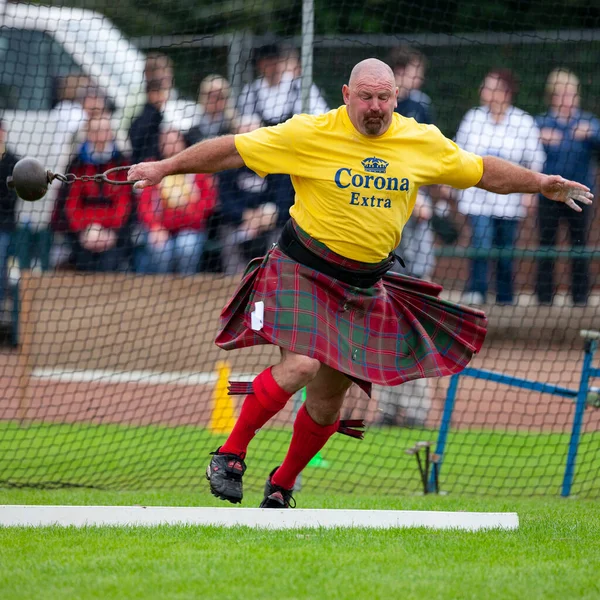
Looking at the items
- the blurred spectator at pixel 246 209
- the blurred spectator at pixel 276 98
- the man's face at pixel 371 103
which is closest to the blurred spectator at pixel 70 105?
the blurred spectator at pixel 246 209

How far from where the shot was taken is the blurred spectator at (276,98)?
289 inches

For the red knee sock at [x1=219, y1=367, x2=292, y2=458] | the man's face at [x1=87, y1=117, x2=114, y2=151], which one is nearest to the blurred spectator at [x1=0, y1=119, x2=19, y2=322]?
the man's face at [x1=87, y1=117, x2=114, y2=151]

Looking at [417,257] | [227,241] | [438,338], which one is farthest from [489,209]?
[438,338]

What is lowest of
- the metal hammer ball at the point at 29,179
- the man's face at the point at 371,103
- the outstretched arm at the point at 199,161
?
the metal hammer ball at the point at 29,179

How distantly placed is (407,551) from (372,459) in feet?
10.3

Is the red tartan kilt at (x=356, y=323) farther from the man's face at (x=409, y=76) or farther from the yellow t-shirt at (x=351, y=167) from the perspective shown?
the man's face at (x=409, y=76)

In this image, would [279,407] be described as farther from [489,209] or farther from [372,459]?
[489,209]

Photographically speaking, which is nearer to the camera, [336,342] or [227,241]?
[336,342]

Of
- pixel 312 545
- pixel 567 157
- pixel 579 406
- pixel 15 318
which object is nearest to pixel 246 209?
pixel 15 318

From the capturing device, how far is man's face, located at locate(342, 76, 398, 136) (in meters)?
4.01

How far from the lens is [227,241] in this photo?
901cm

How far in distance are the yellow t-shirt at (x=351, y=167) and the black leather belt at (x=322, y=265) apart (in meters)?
0.06

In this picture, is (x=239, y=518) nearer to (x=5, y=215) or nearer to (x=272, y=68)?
(x=272, y=68)

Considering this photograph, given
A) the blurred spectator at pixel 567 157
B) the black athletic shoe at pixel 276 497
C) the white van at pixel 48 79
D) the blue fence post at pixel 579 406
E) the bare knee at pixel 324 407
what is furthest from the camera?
the white van at pixel 48 79
